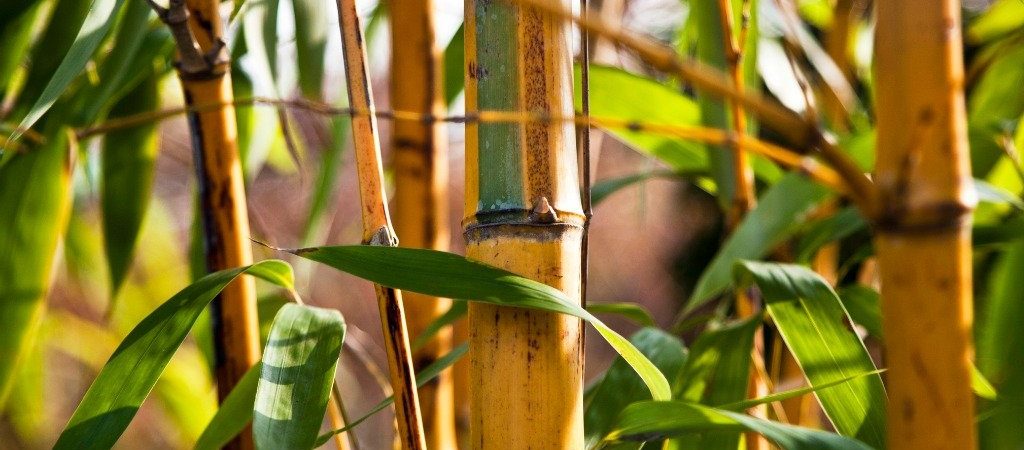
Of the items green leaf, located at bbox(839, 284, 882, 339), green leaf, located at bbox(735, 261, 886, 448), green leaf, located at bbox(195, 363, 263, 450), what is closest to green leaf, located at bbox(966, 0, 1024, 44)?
green leaf, located at bbox(839, 284, 882, 339)

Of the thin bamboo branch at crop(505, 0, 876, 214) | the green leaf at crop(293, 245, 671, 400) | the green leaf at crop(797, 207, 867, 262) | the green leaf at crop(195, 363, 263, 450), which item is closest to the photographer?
the thin bamboo branch at crop(505, 0, 876, 214)

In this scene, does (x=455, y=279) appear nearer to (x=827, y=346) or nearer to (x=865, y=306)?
(x=827, y=346)

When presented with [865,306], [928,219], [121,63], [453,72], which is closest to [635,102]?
[453,72]

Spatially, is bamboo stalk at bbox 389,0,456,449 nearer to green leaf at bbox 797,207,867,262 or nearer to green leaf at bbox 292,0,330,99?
green leaf at bbox 292,0,330,99

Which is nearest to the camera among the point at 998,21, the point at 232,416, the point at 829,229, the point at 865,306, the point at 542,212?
the point at 542,212

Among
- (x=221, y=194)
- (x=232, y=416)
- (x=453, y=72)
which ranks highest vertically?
(x=453, y=72)

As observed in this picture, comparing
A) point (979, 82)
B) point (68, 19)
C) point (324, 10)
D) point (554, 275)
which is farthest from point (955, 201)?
point (979, 82)

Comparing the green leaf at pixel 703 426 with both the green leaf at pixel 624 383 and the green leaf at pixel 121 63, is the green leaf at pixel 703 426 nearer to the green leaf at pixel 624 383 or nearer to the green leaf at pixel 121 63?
the green leaf at pixel 624 383
